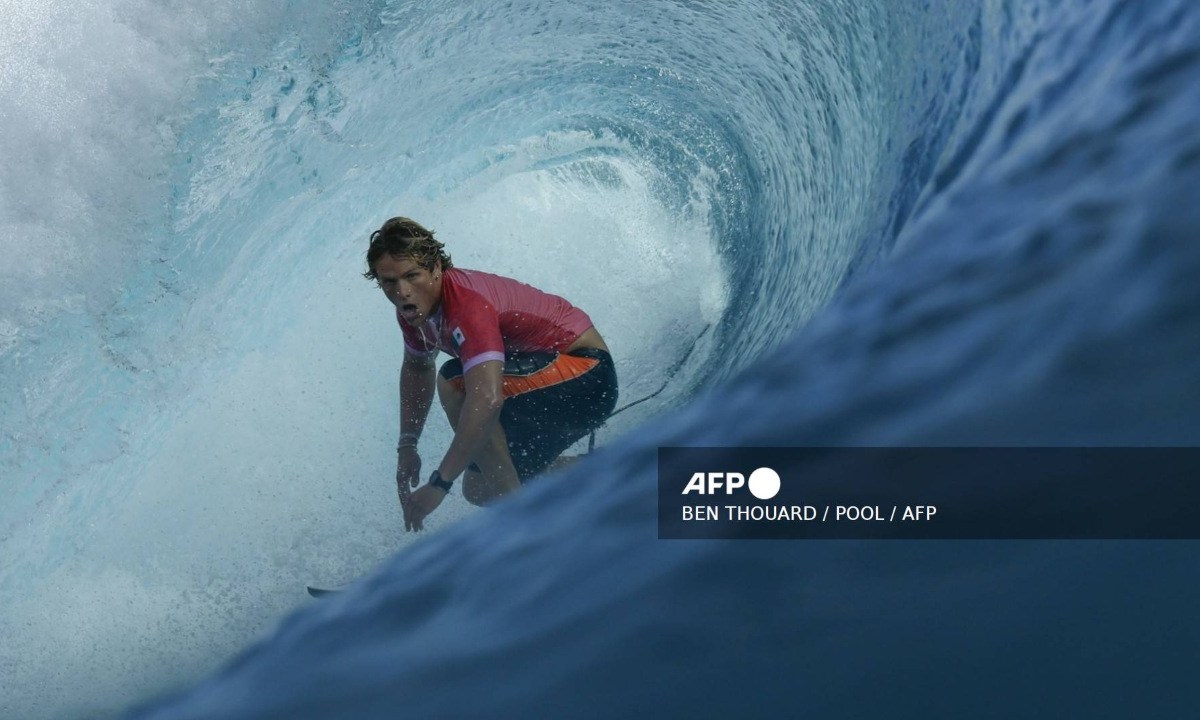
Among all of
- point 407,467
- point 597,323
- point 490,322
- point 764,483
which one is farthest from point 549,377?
point 764,483

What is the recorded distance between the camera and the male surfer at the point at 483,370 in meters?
3.04

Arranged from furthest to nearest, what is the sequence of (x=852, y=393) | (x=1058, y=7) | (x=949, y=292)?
(x=1058, y=7), (x=949, y=292), (x=852, y=393)

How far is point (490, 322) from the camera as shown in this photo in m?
3.11

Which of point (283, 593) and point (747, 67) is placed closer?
point (283, 593)

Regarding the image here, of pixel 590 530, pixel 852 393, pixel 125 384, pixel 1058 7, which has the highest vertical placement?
pixel 125 384

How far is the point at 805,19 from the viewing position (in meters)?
4.79

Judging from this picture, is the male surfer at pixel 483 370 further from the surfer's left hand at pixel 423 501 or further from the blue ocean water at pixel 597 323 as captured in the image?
the blue ocean water at pixel 597 323

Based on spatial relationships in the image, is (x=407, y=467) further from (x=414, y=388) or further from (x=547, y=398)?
(x=547, y=398)

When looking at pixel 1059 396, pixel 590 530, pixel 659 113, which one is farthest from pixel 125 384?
pixel 1059 396

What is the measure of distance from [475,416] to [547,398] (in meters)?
0.54

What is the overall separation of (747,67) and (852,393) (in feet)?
14.9

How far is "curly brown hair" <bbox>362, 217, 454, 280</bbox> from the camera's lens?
3.02 meters

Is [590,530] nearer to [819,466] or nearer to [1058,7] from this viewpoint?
[819,466]
